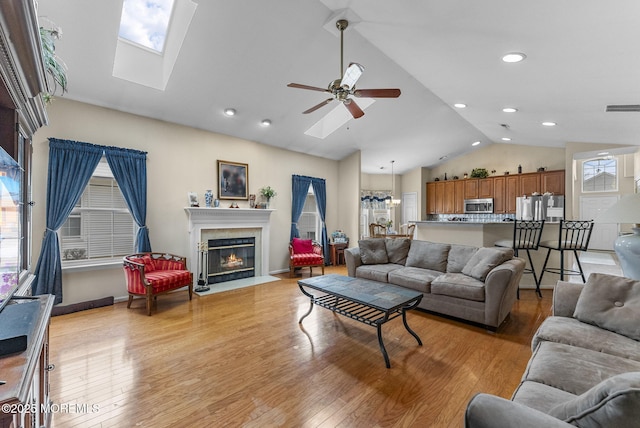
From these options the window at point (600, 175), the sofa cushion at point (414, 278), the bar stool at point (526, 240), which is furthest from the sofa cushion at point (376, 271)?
the window at point (600, 175)

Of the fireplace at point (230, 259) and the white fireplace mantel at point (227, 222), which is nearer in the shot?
the white fireplace mantel at point (227, 222)

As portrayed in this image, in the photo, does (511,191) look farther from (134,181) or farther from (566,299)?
(134,181)

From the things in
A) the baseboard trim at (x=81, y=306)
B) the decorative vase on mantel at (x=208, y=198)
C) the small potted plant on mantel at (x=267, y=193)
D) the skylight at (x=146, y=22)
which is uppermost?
the skylight at (x=146, y=22)

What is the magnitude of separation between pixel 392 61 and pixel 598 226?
859 cm

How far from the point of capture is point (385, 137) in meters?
6.19

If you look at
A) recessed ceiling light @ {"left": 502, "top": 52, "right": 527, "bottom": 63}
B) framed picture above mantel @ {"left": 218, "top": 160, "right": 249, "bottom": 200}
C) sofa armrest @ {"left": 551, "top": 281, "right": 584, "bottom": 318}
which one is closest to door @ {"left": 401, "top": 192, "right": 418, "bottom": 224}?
framed picture above mantel @ {"left": 218, "top": 160, "right": 249, "bottom": 200}

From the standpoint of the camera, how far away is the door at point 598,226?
774 cm

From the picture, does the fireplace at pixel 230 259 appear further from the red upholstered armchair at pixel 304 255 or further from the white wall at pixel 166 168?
the red upholstered armchair at pixel 304 255

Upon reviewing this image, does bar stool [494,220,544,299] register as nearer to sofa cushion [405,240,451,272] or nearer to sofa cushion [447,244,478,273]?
sofa cushion [447,244,478,273]

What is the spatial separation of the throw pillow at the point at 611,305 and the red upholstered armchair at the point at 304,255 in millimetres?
4139

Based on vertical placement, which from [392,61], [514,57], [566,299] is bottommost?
[566,299]

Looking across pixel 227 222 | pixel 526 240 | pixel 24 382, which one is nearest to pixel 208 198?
pixel 227 222

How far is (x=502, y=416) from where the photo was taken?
856mm

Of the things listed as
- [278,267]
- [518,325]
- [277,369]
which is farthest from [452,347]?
[278,267]
